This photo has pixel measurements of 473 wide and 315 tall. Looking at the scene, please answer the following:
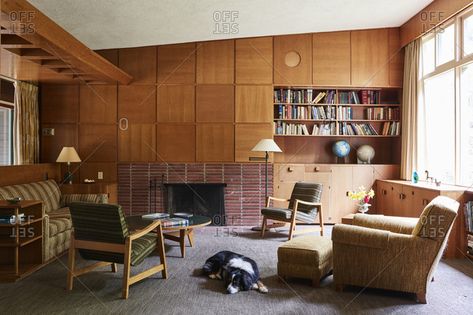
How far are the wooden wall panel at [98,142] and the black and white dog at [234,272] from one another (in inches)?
145

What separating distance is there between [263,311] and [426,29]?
5.27 metres

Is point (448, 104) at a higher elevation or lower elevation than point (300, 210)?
higher

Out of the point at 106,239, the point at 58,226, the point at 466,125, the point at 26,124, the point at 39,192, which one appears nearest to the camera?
the point at 106,239

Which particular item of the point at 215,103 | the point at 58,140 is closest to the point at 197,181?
the point at 215,103

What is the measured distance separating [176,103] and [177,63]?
0.73 meters

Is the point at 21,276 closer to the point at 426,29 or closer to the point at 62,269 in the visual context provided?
the point at 62,269

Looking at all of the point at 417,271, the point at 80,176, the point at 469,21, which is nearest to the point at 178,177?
the point at 80,176

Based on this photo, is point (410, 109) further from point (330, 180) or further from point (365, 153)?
point (330, 180)

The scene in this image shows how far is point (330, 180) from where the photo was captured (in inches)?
277

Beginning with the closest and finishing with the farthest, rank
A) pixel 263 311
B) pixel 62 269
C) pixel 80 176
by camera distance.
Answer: pixel 263 311 < pixel 62 269 < pixel 80 176

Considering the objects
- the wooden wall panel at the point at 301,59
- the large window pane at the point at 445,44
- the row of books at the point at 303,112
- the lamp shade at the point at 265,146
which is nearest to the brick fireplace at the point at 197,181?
the lamp shade at the point at 265,146

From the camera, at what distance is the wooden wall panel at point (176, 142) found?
7.02 m

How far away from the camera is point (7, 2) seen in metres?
3.29

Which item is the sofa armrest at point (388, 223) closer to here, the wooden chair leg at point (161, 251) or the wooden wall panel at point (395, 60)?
the wooden chair leg at point (161, 251)
